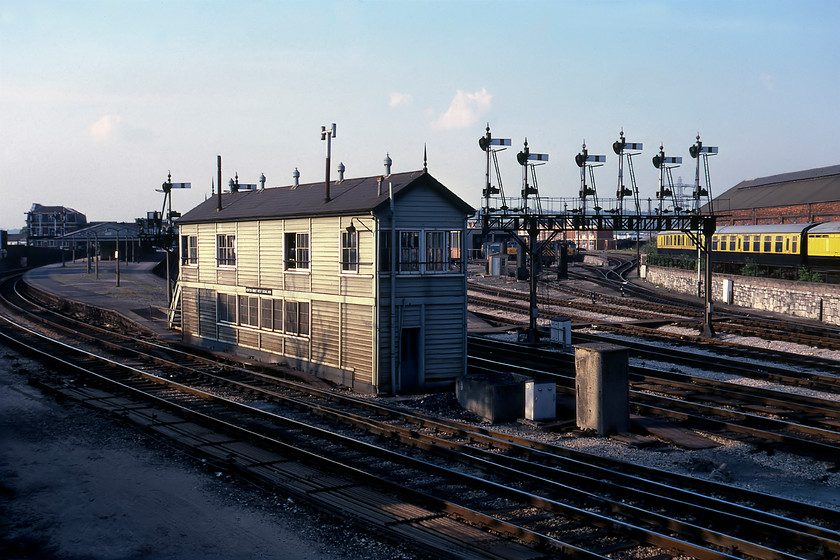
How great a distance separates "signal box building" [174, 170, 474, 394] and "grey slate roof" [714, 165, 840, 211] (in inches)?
2161

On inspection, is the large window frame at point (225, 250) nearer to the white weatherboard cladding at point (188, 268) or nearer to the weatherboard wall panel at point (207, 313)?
the weatherboard wall panel at point (207, 313)

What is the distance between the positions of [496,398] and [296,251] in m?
10.2

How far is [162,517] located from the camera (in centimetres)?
1234

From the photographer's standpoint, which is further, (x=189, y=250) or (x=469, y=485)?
(x=189, y=250)

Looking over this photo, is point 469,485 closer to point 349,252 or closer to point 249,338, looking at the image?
point 349,252

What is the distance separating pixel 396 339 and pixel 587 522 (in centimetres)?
1134

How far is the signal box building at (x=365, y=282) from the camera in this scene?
2233 cm

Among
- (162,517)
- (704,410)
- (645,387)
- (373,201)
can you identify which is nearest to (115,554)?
(162,517)

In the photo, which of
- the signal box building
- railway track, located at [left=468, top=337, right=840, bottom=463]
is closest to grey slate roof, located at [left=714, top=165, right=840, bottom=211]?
railway track, located at [left=468, top=337, right=840, bottom=463]

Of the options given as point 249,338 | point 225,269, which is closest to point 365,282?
point 249,338

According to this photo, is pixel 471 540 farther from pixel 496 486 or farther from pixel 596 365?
pixel 596 365

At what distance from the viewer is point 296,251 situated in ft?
84.3

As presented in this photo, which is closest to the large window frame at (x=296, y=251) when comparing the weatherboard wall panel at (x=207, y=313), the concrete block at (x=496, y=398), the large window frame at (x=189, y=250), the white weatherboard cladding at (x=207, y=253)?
the white weatherboard cladding at (x=207, y=253)

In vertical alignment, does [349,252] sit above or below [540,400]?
above
